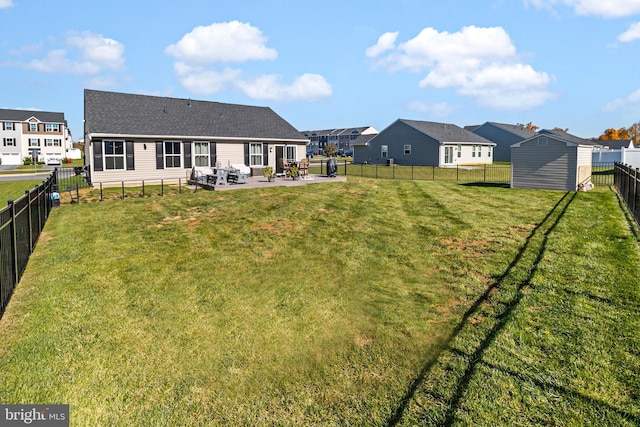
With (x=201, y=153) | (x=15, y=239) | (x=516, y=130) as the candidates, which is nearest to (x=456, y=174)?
(x=201, y=153)

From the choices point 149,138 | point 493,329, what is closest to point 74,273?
point 493,329

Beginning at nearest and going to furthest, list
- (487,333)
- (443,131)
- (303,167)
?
(487,333) < (303,167) < (443,131)

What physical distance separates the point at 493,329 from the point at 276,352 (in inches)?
133

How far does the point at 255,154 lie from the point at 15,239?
70.5 feet

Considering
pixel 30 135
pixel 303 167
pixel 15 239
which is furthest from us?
pixel 30 135

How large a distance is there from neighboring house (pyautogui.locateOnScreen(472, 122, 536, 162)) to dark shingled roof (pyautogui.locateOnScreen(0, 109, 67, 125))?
81271mm

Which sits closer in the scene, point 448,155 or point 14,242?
point 14,242

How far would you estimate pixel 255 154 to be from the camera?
28562 mm

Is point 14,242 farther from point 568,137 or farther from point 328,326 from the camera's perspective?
point 568,137

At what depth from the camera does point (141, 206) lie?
15.7m

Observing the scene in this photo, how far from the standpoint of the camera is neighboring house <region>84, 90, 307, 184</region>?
903 inches

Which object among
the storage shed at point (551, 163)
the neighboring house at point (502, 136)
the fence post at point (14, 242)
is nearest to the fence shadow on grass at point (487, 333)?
the fence post at point (14, 242)

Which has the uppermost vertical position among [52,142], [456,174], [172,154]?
[52,142]

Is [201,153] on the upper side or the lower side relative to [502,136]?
lower
